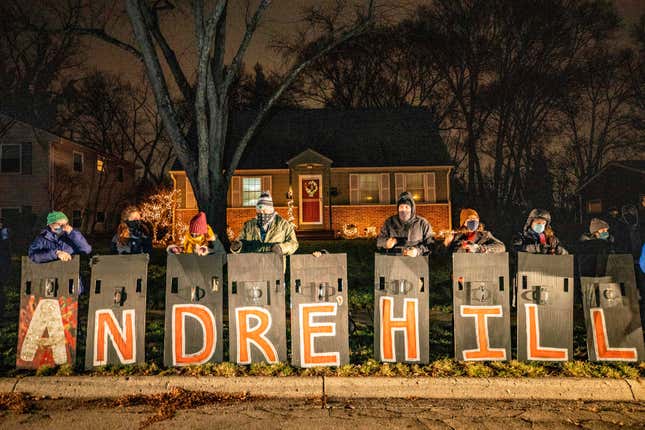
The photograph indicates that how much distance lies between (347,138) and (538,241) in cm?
1714

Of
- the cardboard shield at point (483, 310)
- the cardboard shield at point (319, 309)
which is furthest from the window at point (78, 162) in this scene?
the cardboard shield at point (483, 310)

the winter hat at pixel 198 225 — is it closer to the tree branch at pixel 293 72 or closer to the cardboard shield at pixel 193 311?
the cardboard shield at pixel 193 311

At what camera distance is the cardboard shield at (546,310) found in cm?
493

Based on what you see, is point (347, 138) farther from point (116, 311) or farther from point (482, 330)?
point (116, 311)

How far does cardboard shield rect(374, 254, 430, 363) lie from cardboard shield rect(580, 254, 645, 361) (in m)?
1.76

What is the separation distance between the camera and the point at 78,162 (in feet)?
86.5

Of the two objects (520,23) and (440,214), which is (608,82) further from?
(440,214)

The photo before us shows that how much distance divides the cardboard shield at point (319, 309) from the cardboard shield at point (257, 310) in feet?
0.51

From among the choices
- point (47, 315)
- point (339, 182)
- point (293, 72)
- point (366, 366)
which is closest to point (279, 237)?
point (366, 366)

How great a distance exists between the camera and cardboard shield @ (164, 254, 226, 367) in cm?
487

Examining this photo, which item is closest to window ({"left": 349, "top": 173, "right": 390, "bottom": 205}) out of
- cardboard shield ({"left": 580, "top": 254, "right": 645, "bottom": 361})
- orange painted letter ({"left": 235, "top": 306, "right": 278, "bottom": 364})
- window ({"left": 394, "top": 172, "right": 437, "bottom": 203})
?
window ({"left": 394, "top": 172, "right": 437, "bottom": 203})

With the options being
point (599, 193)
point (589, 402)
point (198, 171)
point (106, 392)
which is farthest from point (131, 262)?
point (599, 193)

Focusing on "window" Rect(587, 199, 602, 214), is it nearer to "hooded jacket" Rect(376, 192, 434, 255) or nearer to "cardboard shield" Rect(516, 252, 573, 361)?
"cardboard shield" Rect(516, 252, 573, 361)

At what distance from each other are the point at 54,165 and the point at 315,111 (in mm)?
13244
